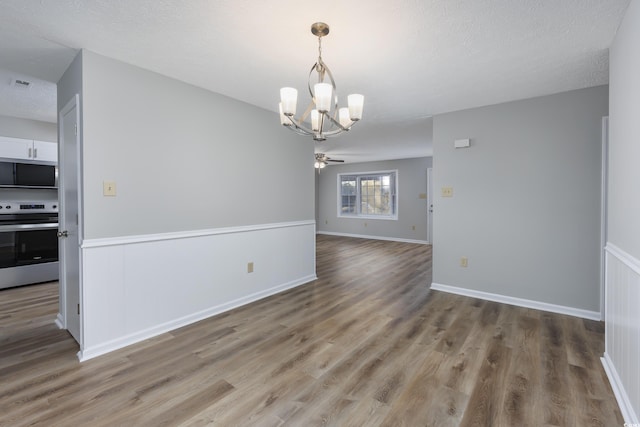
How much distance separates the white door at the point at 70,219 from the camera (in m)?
2.43

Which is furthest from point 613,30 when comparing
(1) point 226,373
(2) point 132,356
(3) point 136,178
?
(2) point 132,356

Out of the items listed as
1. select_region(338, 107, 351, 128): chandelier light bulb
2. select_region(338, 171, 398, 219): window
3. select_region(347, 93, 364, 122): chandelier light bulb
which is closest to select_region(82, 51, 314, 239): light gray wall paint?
select_region(338, 107, 351, 128): chandelier light bulb

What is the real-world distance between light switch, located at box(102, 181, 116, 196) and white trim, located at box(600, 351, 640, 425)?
138 inches

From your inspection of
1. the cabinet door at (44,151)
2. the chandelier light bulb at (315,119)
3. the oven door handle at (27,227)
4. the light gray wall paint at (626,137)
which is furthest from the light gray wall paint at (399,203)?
the oven door handle at (27,227)

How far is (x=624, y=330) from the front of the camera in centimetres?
Answer: 173

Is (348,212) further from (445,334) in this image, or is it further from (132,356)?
(132,356)

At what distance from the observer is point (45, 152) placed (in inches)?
167

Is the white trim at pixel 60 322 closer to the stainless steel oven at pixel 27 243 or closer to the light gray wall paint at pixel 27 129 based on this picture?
the stainless steel oven at pixel 27 243

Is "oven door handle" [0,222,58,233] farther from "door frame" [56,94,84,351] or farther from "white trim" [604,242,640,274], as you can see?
"white trim" [604,242,640,274]

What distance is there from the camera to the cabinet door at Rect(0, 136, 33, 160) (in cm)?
392

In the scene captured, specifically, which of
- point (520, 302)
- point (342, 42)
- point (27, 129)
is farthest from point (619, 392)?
point (27, 129)

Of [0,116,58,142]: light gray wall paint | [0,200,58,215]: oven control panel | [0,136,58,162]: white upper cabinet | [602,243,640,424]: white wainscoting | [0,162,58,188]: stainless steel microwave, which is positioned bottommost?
[602,243,640,424]: white wainscoting

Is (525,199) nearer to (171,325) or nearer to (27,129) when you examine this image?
(171,325)

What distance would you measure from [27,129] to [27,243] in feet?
5.18
